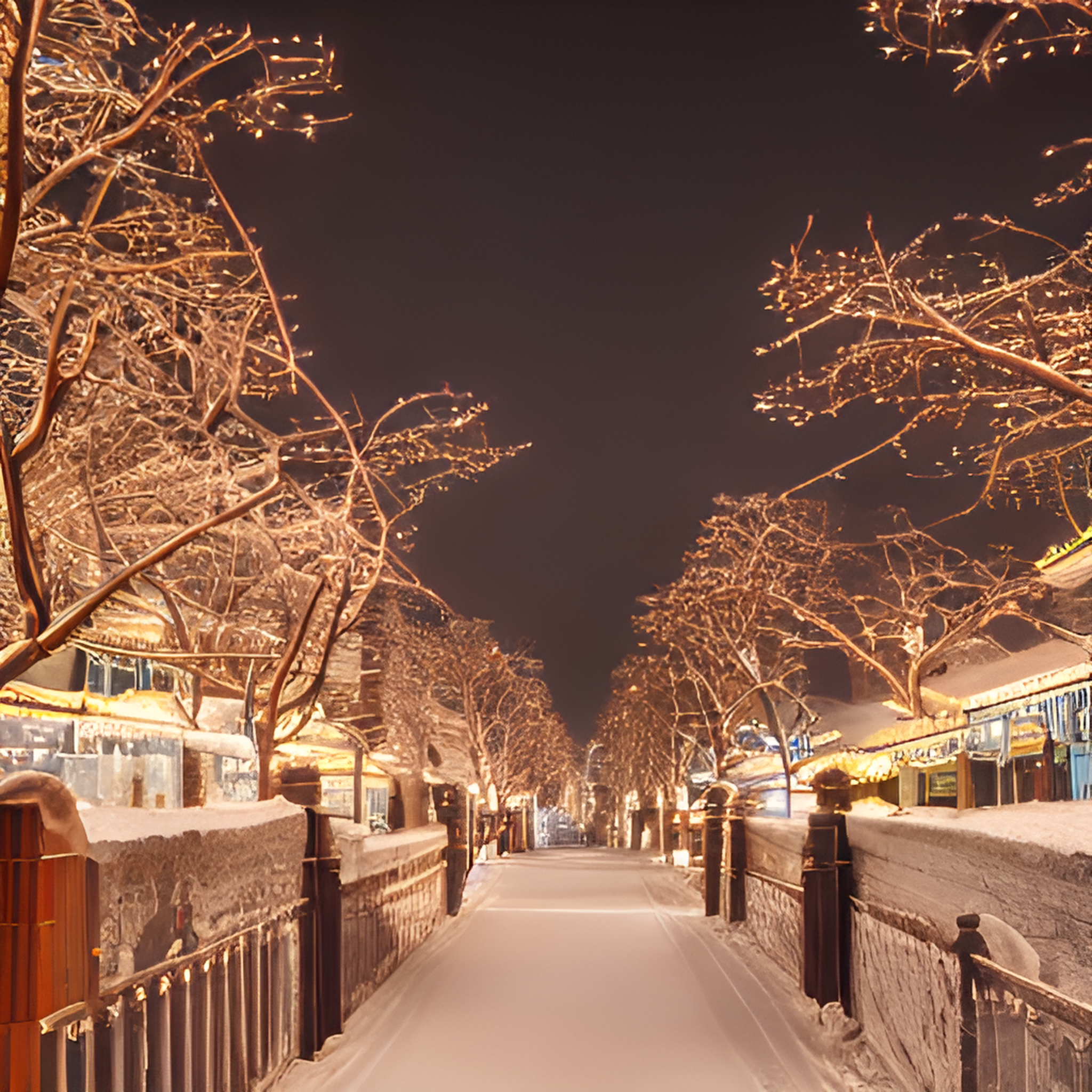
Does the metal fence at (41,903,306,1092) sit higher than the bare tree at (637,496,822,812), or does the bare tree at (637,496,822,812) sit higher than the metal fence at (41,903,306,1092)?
the bare tree at (637,496,822,812)

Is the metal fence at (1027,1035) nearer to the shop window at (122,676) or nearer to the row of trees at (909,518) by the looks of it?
the row of trees at (909,518)

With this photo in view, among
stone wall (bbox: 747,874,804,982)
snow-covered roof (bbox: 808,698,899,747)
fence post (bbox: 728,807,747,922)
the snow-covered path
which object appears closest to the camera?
the snow-covered path

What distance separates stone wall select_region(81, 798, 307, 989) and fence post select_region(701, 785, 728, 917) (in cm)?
1044

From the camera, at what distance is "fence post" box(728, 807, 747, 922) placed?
1484cm

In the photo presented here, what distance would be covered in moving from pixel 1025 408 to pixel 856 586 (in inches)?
914

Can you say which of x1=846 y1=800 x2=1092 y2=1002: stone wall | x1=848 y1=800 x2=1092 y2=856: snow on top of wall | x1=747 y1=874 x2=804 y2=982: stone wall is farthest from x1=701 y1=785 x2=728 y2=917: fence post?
x1=848 y1=800 x2=1092 y2=856: snow on top of wall

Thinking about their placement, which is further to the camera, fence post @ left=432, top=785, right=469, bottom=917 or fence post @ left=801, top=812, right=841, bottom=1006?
fence post @ left=432, top=785, right=469, bottom=917

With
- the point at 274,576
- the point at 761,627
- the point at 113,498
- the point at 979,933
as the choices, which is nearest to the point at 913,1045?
the point at 979,933

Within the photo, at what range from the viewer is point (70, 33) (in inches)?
285

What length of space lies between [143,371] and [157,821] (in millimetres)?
4908

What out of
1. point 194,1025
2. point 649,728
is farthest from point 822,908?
point 649,728

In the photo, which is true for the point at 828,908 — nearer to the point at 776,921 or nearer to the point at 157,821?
the point at 776,921

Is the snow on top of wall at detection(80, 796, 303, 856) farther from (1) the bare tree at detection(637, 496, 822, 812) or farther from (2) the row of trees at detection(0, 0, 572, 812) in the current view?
(1) the bare tree at detection(637, 496, 822, 812)

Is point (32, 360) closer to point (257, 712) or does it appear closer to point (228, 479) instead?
point (228, 479)
